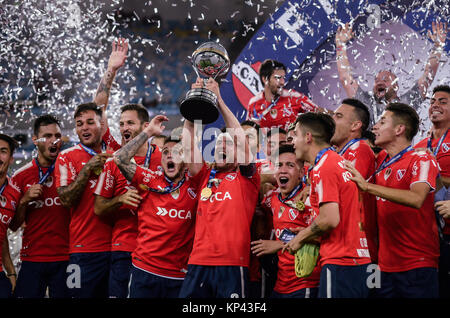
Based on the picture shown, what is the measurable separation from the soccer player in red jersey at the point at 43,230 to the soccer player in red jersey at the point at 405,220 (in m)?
2.66

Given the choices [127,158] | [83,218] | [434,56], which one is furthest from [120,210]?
[434,56]

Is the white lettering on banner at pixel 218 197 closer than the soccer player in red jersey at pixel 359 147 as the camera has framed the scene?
Yes

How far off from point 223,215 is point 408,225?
4.33ft

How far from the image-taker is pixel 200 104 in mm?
3414

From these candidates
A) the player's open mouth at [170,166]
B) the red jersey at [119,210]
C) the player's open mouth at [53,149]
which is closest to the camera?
the player's open mouth at [170,166]

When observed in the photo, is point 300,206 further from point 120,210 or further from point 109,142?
point 109,142

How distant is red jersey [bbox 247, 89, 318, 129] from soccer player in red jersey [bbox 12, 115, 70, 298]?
102 inches

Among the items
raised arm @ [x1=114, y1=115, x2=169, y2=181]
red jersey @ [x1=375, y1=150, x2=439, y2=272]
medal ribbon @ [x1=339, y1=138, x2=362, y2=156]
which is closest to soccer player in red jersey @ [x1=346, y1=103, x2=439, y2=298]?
red jersey @ [x1=375, y1=150, x2=439, y2=272]

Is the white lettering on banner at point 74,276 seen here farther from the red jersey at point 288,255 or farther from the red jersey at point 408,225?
the red jersey at point 408,225

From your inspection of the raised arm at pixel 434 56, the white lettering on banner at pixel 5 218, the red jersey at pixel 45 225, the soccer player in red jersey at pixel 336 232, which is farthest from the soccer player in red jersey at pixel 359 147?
the white lettering on banner at pixel 5 218

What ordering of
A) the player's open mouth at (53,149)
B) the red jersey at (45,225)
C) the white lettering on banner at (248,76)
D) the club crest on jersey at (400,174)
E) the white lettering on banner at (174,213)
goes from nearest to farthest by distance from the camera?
the club crest on jersey at (400,174) → the white lettering on banner at (174,213) → the red jersey at (45,225) → the player's open mouth at (53,149) → the white lettering on banner at (248,76)

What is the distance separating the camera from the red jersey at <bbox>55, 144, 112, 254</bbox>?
13.3 ft

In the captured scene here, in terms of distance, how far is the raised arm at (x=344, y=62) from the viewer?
248 inches

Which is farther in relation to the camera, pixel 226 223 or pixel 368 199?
pixel 368 199
